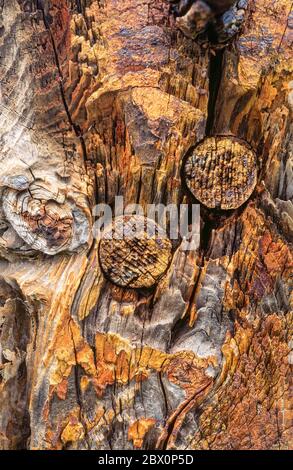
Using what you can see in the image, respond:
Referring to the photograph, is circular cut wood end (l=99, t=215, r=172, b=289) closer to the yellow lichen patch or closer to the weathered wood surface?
the weathered wood surface

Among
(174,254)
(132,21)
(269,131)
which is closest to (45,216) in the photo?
(174,254)

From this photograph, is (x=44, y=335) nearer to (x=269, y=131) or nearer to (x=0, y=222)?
(x=0, y=222)

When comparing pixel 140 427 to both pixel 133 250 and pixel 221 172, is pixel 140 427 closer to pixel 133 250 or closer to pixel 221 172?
pixel 133 250

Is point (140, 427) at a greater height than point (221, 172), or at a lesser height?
lesser

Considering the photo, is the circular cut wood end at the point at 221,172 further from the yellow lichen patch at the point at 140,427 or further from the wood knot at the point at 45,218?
the yellow lichen patch at the point at 140,427

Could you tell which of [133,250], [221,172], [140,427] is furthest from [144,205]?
[140,427]
